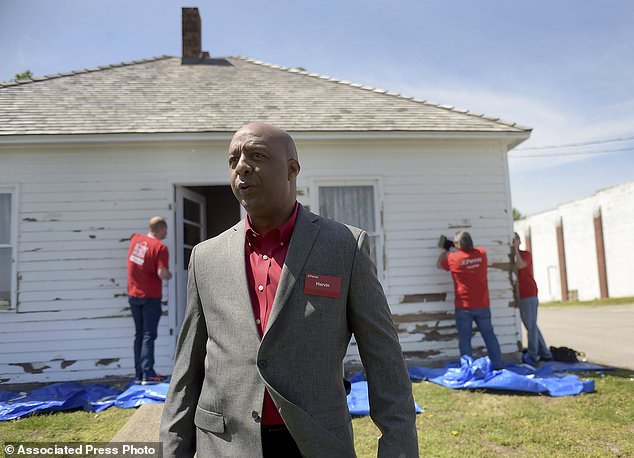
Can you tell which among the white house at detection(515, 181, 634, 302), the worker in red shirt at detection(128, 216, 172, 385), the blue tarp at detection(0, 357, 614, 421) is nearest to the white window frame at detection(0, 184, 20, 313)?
the blue tarp at detection(0, 357, 614, 421)

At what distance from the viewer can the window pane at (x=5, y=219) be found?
6.91 metres

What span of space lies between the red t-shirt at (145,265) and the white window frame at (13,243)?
75.6 inches

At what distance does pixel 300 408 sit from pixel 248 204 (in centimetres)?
71

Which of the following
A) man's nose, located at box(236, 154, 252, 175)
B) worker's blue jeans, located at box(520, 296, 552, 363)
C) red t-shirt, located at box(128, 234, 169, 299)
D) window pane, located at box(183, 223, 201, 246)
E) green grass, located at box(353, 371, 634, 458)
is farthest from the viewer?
window pane, located at box(183, 223, 201, 246)

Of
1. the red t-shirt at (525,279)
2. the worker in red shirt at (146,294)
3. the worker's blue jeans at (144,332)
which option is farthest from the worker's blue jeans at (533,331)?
the worker's blue jeans at (144,332)

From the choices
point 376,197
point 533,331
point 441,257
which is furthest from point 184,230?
point 533,331

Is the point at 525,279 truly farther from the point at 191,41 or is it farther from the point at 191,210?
the point at 191,41

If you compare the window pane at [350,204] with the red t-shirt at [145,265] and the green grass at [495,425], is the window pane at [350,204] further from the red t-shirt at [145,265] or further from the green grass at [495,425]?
the green grass at [495,425]

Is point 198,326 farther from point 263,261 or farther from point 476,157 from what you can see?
point 476,157

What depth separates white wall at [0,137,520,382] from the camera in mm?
6812

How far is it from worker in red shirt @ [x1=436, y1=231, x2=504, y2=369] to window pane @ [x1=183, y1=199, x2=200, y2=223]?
14.7 ft

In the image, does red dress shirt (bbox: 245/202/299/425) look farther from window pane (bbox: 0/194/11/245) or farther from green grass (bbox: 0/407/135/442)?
window pane (bbox: 0/194/11/245)

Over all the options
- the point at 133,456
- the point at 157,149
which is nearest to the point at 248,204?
the point at 133,456

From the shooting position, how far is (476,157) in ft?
25.3
